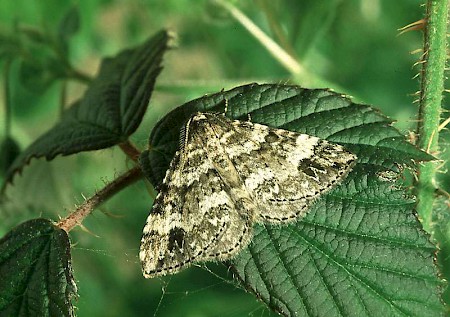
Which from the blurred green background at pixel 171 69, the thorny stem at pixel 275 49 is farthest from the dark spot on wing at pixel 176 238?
the blurred green background at pixel 171 69

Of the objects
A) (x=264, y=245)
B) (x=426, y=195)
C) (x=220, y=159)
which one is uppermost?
(x=426, y=195)

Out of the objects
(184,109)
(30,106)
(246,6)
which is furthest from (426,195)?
(30,106)

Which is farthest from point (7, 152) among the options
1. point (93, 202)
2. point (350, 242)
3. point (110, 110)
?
point (350, 242)

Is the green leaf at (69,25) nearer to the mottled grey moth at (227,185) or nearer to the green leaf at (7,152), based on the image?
the green leaf at (7,152)

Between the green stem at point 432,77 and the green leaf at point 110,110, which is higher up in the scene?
the green stem at point 432,77

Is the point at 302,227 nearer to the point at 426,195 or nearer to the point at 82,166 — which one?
the point at 426,195
